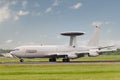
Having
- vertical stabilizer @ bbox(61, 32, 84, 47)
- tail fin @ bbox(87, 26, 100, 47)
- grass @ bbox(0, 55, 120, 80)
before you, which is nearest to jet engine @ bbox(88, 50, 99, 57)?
vertical stabilizer @ bbox(61, 32, 84, 47)

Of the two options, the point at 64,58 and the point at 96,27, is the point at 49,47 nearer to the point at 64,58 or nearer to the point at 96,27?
the point at 64,58

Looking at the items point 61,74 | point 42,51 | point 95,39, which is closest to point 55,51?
point 42,51

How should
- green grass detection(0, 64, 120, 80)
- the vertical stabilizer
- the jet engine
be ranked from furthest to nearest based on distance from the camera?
the vertical stabilizer, the jet engine, green grass detection(0, 64, 120, 80)

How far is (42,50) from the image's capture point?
4094 inches

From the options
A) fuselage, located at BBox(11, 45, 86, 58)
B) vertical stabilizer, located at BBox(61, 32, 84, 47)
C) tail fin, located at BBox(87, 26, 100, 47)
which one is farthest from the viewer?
tail fin, located at BBox(87, 26, 100, 47)

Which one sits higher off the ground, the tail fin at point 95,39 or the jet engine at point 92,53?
the tail fin at point 95,39

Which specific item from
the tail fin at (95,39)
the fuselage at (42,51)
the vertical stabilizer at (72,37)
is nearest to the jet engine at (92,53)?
the fuselage at (42,51)

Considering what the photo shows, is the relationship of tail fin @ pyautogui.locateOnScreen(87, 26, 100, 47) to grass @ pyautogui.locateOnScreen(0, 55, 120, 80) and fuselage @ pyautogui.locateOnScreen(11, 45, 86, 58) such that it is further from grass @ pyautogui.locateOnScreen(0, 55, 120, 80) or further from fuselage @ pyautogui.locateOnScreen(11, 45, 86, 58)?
grass @ pyautogui.locateOnScreen(0, 55, 120, 80)

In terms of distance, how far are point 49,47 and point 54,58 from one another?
12.4 ft

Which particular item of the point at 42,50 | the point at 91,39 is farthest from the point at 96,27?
the point at 42,50

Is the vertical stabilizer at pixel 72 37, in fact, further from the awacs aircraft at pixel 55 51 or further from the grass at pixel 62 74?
the grass at pixel 62 74

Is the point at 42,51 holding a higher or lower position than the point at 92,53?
higher

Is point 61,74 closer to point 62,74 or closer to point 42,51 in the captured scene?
point 62,74

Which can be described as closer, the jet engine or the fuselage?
the jet engine
